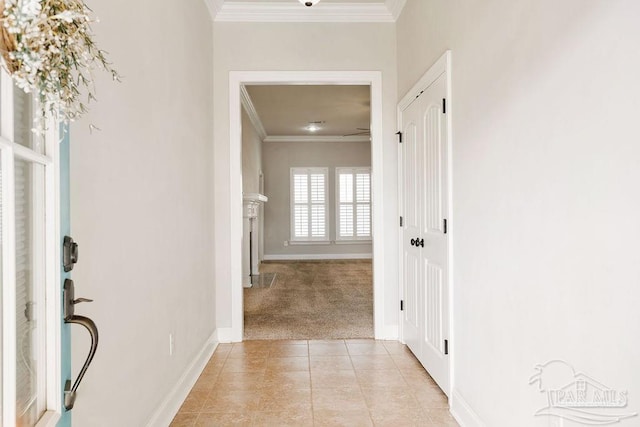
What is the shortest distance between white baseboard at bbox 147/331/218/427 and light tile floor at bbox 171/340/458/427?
4 cm

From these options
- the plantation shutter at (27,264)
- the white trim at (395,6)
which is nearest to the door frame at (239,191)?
the white trim at (395,6)

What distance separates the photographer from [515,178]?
172 centimetres

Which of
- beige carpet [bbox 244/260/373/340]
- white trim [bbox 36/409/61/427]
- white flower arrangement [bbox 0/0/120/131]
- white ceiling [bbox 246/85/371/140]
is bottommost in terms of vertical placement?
beige carpet [bbox 244/260/373/340]

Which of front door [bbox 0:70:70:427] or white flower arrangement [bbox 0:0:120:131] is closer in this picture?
white flower arrangement [bbox 0:0:120:131]

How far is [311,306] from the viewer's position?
513cm

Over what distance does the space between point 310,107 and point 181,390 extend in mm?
5487

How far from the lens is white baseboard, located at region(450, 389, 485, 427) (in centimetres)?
210

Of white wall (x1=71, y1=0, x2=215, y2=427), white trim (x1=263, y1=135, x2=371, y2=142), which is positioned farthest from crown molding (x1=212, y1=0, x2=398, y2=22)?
white trim (x1=263, y1=135, x2=371, y2=142)

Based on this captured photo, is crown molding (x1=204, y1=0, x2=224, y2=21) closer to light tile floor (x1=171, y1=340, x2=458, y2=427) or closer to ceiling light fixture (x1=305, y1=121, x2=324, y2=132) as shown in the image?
light tile floor (x1=171, y1=340, x2=458, y2=427)

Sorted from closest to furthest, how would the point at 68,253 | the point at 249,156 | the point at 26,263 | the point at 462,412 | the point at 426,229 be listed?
the point at 26,263, the point at 68,253, the point at 462,412, the point at 426,229, the point at 249,156

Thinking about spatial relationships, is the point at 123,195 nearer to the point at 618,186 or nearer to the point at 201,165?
the point at 201,165

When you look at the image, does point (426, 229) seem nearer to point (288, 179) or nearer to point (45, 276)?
point (45, 276)

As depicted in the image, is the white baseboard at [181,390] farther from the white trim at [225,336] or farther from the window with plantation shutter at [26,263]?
the window with plantation shutter at [26,263]

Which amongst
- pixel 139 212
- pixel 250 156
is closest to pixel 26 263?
pixel 139 212
